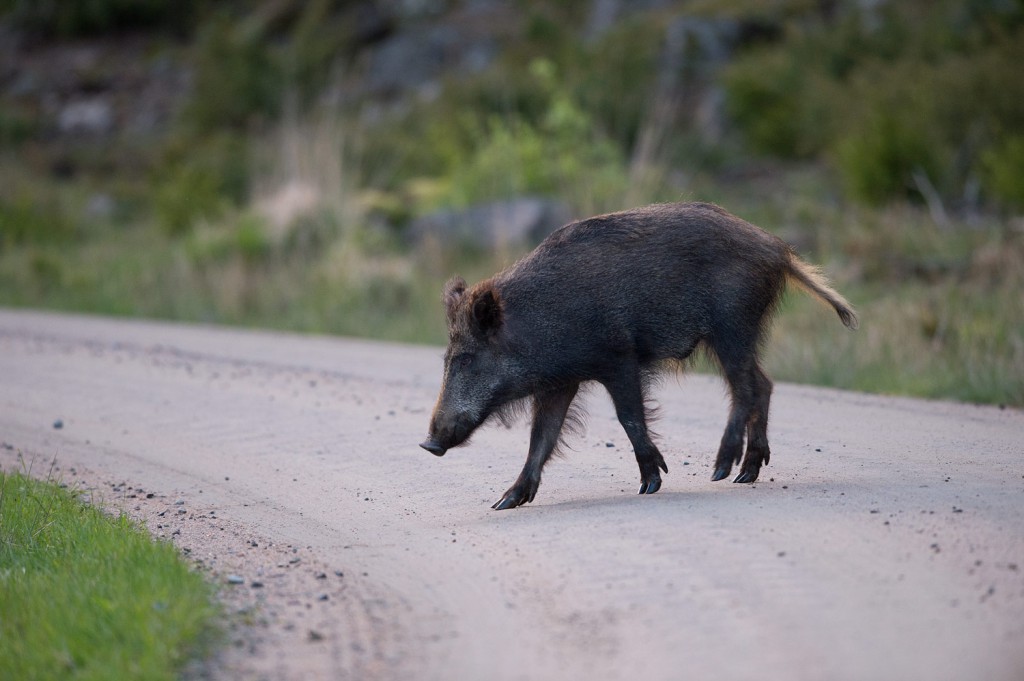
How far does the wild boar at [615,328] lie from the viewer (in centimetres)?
658

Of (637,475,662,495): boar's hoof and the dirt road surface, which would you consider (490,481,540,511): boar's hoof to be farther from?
(637,475,662,495): boar's hoof

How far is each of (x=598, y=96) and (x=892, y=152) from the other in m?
8.68

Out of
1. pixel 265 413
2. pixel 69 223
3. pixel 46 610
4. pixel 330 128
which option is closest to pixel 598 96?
pixel 330 128

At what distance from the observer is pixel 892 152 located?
760 inches

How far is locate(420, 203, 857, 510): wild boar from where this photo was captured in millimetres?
6582

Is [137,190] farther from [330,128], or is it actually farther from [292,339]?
[292,339]

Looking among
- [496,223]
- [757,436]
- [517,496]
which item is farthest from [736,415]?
[496,223]

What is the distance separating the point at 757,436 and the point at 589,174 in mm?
13293

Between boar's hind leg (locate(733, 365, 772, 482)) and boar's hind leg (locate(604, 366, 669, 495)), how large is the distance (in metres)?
0.51

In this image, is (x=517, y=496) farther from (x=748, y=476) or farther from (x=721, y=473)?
(x=748, y=476)

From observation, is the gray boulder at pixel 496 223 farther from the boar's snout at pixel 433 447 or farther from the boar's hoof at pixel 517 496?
the boar's snout at pixel 433 447

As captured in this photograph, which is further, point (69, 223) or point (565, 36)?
point (565, 36)

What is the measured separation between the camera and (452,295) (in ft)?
22.9

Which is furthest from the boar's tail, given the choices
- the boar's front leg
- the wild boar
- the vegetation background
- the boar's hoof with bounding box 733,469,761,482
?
the vegetation background
